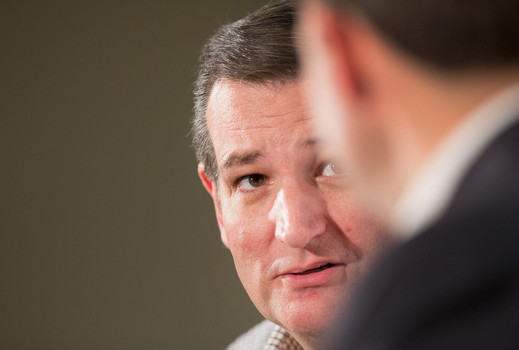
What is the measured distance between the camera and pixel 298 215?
1352 millimetres

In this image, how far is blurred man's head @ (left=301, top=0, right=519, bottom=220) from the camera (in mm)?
566

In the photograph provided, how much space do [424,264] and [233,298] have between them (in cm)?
332

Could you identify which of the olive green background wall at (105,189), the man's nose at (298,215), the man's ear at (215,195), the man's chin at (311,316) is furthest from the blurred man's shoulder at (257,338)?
the olive green background wall at (105,189)

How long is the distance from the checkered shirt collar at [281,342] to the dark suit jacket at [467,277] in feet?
4.24

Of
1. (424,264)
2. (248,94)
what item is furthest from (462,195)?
(248,94)

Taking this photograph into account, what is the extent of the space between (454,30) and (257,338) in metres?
1.50

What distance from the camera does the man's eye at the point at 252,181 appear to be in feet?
4.78

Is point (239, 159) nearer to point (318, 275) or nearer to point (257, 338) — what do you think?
point (318, 275)

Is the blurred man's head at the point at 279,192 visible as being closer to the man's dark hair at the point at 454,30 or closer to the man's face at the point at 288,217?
the man's face at the point at 288,217

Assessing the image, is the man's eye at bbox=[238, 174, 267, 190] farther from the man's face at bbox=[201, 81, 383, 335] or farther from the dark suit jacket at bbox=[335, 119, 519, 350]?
the dark suit jacket at bbox=[335, 119, 519, 350]

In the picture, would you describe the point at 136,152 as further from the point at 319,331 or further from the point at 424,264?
the point at 424,264

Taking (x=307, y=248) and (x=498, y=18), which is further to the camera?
(x=307, y=248)

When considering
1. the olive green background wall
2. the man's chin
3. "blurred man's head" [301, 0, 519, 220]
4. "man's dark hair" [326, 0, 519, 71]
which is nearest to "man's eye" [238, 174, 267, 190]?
the man's chin

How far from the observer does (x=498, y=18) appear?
1.84 ft
